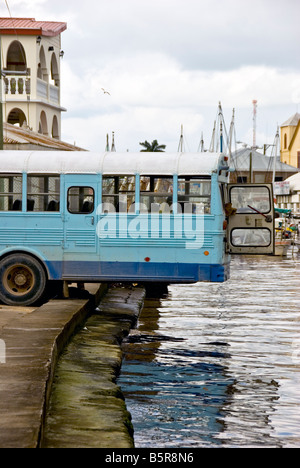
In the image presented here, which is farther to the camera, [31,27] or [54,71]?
[54,71]

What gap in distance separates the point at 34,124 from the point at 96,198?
23794mm

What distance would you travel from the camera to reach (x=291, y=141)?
111m

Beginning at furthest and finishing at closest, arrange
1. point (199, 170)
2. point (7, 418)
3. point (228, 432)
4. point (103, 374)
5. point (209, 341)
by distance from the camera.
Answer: point (199, 170), point (209, 341), point (103, 374), point (228, 432), point (7, 418)

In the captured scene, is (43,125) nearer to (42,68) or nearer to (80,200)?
(42,68)

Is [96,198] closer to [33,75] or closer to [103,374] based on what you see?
[103,374]

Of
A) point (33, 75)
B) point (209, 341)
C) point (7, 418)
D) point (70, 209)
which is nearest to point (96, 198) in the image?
point (70, 209)

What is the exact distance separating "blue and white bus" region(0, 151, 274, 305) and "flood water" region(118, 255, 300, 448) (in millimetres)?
1249

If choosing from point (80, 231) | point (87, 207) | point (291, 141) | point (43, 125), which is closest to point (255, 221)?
point (87, 207)

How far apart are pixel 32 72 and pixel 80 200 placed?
23.8m

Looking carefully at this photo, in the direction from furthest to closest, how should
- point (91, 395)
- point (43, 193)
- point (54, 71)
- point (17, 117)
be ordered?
point (54, 71)
point (17, 117)
point (43, 193)
point (91, 395)

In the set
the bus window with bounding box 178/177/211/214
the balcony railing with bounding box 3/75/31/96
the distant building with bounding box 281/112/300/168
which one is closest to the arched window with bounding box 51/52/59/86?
the balcony railing with bounding box 3/75/31/96

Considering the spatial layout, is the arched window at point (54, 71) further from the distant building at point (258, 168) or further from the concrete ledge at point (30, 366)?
the distant building at point (258, 168)

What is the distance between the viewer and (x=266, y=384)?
1124 cm

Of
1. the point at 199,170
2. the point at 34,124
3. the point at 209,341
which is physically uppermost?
the point at 34,124
